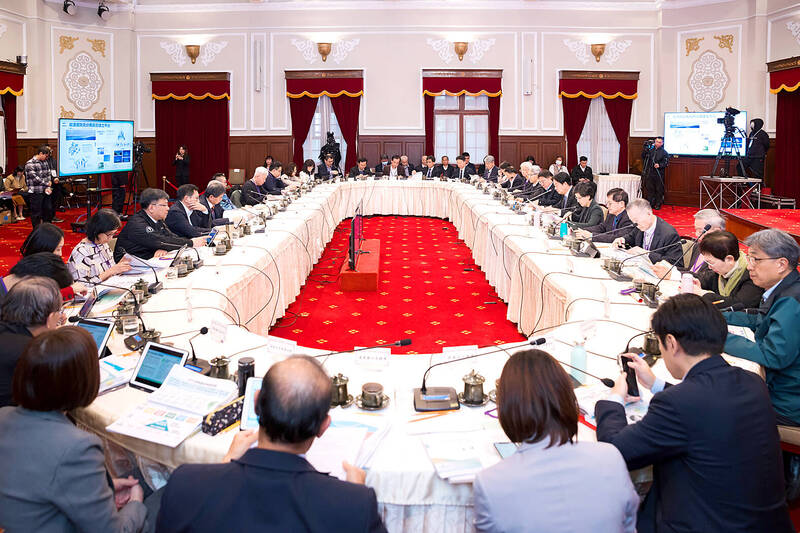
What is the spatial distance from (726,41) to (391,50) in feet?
18.8

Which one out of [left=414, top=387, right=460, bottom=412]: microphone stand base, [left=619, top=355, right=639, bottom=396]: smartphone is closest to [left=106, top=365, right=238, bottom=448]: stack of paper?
[left=414, top=387, right=460, bottom=412]: microphone stand base

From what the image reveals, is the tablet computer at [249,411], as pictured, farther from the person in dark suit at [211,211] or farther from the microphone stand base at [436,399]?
the person in dark suit at [211,211]

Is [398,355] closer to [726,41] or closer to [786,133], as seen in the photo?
[786,133]

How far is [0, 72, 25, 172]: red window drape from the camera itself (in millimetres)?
10297

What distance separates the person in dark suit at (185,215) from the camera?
5.29 metres

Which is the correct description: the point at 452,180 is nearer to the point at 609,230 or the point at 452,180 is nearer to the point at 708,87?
the point at 708,87

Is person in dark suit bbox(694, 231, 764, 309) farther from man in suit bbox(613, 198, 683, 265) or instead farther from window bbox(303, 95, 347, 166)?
window bbox(303, 95, 347, 166)

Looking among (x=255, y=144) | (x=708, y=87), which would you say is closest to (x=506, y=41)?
(x=708, y=87)

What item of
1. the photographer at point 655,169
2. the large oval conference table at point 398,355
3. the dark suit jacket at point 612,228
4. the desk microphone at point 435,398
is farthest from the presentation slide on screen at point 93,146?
the photographer at point 655,169

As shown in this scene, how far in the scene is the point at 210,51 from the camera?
39.7ft

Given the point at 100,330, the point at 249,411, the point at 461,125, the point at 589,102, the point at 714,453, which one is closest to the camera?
the point at 714,453

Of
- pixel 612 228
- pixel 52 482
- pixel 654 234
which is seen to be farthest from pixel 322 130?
pixel 52 482

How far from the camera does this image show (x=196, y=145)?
12438 mm

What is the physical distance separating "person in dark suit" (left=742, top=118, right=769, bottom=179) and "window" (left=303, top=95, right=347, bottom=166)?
6.91 meters
